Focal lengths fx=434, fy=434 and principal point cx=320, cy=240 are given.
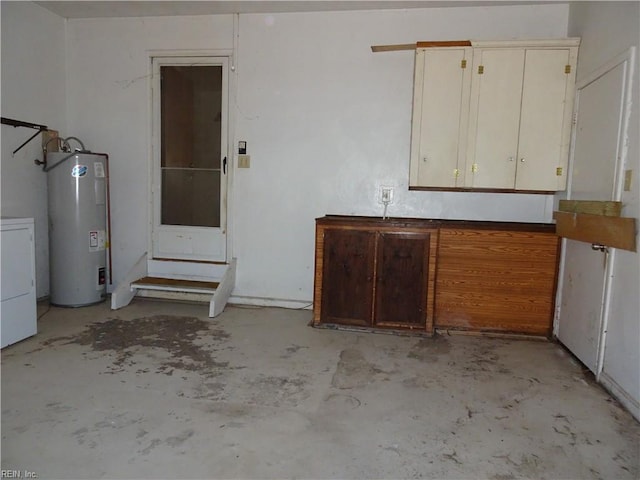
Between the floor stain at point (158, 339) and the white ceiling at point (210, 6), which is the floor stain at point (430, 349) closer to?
the floor stain at point (158, 339)

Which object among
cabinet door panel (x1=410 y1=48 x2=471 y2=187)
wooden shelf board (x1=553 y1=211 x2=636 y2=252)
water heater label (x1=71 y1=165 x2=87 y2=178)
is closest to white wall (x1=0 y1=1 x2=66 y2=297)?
water heater label (x1=71 y1=165 x2=87 y2=178)

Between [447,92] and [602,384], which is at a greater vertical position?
[447,92]

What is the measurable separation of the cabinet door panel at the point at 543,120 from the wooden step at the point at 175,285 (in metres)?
2.99

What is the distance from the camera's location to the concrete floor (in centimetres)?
189

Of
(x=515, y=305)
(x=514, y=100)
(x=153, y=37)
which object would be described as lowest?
(x=515, y=305)

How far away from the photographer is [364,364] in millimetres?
3000

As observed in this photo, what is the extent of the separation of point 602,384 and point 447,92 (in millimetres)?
2475

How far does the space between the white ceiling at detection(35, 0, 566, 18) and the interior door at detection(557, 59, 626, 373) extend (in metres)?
1.30

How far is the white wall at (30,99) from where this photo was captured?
3857 millimetres

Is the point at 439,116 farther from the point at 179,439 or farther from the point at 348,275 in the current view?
the point at 179,439

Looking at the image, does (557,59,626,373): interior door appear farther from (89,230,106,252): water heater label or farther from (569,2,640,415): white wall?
(89,230,106,252): water heater label

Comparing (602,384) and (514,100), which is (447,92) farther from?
(602,384)

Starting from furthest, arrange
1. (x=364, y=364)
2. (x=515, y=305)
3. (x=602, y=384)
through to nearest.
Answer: (x=515, y=305) → (x=364, y=364) → (x=602, y=384)

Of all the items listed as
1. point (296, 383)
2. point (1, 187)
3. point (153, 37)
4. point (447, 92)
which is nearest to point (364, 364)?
point (296, 383)
